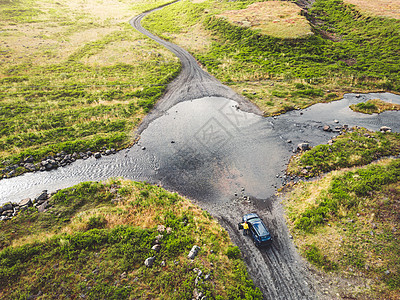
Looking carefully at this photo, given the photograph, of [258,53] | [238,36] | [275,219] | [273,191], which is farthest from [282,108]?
[238,36]

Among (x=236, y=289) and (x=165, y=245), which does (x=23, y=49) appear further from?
(x=236, y=289)

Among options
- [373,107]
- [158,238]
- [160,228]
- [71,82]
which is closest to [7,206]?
[160,228]

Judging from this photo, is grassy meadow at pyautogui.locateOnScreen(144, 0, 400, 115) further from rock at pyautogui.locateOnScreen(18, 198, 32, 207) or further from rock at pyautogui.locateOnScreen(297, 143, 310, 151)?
rock at pyautogui.locateOnScreen(18, 198, 32, 207)

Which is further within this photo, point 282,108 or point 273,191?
point 282,108

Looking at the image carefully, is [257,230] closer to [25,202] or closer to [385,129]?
[25,202]

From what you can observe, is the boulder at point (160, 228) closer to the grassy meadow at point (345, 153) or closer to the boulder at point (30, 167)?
the grassy meadow at point (345, 153)

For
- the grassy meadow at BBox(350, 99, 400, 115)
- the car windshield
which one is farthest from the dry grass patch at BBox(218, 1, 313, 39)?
the car windshield
